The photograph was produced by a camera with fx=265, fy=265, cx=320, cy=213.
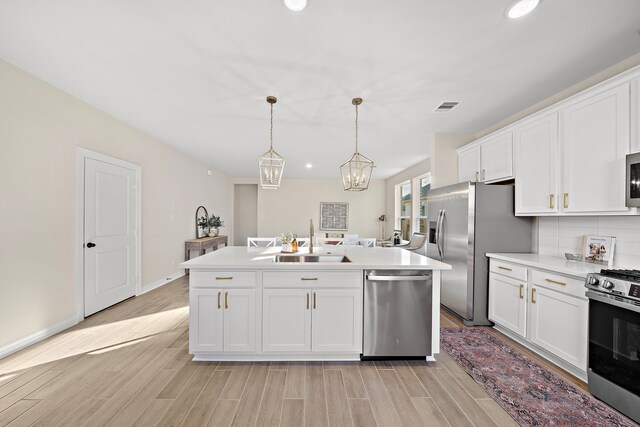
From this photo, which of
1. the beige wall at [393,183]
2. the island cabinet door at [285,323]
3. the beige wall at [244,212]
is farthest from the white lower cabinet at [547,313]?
the beige wall at [244,212]

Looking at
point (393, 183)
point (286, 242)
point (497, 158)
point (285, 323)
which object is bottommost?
point (285, 323)

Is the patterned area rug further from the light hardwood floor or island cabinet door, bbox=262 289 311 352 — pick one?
island cabinet door, bbox=262 289 311 352

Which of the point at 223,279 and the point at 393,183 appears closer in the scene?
the point at 223,279

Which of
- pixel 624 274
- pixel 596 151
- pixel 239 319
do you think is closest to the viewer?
pixel 624 274

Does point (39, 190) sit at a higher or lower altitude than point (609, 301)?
higher

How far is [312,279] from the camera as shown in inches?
90.4

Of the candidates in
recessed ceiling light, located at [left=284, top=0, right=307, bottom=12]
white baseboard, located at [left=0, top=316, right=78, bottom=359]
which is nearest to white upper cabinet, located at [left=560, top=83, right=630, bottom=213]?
recessed ceiling light, located at [left=284, top=0, right=307, bottom=12]

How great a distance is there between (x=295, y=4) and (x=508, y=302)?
3.26 m

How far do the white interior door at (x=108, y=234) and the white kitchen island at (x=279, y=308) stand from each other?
1.96 meters

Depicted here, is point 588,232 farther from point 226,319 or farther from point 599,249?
point 226,319

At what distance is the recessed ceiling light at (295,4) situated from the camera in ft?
5.26

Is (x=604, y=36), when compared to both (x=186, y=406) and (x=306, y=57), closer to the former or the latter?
(x=306, y=57)

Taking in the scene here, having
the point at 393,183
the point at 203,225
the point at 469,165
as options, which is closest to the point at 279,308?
the point at 469,165

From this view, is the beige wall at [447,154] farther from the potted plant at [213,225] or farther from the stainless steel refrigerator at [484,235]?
the potted plant at [213,225]
